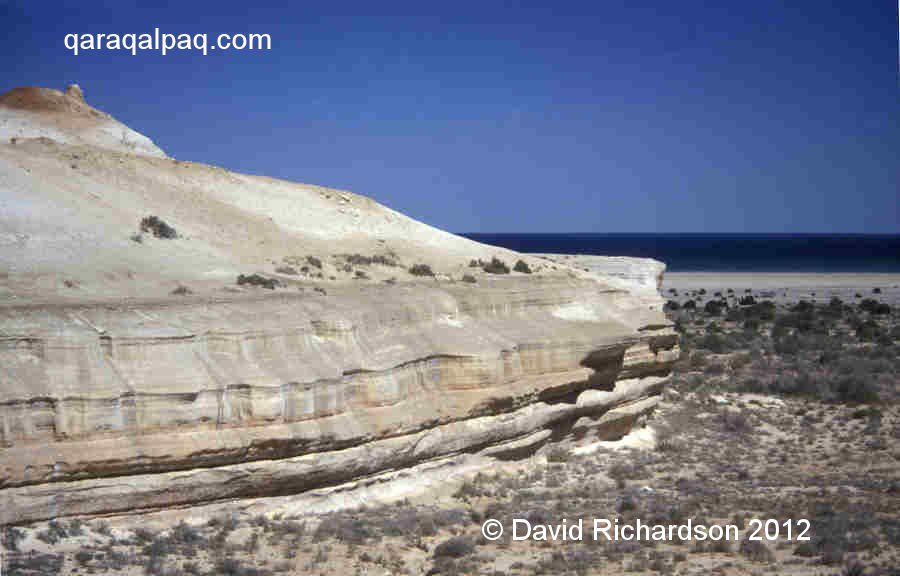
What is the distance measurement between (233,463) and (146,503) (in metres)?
1.09

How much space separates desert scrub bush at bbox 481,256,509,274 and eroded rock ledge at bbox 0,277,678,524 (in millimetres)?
1716

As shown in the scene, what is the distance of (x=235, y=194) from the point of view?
808 inches

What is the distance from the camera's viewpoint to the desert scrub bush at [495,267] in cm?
1955

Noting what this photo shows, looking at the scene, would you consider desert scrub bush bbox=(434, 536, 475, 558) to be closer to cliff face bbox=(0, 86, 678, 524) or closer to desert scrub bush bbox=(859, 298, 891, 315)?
cliff face bbox=(0, 86, 678, 524)

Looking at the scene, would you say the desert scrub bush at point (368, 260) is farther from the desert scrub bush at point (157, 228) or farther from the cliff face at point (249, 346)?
the desert scrub bush at point (157, 228)

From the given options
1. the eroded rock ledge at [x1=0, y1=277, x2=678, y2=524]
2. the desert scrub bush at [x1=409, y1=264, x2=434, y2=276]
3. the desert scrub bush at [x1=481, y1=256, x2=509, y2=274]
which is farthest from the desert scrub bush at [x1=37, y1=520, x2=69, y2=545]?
the desert scrub bush at [x1=481, y1=256, x2=509, y2=274]

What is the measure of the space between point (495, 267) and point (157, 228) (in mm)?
6564

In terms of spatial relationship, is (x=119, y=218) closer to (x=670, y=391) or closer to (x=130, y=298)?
(x=130, y=298)

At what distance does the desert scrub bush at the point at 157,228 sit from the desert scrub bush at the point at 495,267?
19.9 feet

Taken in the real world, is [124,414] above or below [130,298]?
below

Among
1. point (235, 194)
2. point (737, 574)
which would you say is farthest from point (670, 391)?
point (737, 574)

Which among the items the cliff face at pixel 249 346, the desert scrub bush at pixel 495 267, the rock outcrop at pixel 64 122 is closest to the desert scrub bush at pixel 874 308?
the cliff face at pixel 249 346

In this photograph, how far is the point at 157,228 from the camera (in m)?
16.0

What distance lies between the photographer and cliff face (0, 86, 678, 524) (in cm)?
1095
